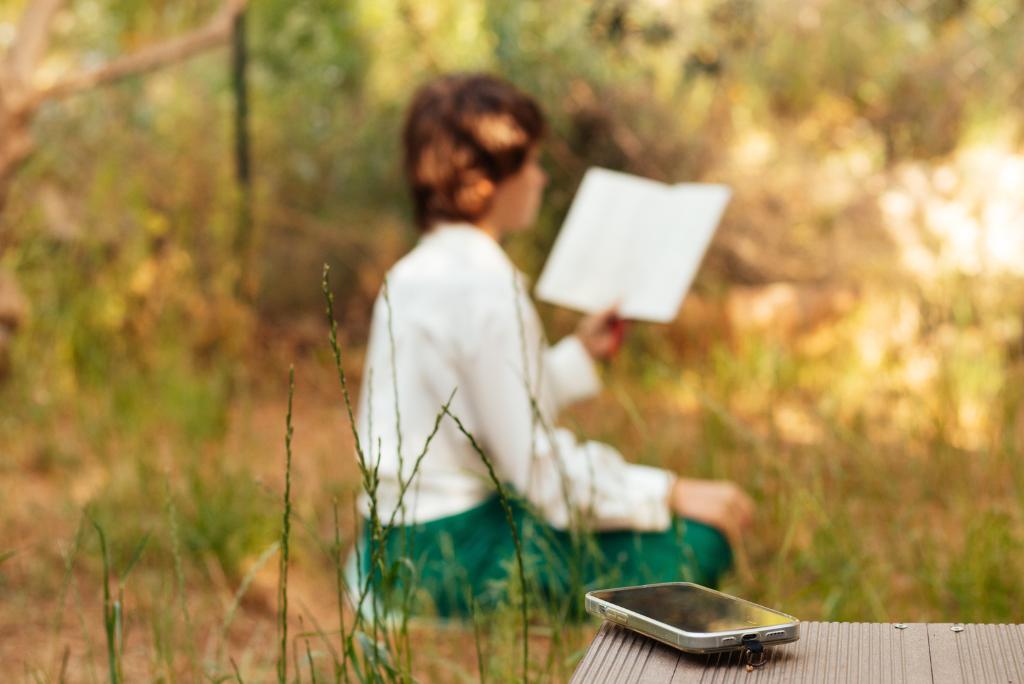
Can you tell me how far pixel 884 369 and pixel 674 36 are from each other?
1448 millimetres

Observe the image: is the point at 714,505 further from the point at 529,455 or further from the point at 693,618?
the point at 693,618

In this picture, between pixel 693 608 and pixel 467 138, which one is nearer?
pixel 693 608

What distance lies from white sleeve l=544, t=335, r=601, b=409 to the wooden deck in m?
1.71

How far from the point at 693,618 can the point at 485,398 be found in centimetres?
143

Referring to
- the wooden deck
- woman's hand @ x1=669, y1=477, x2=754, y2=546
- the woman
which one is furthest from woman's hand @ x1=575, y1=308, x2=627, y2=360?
the wooden deck

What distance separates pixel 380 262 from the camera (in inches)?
195

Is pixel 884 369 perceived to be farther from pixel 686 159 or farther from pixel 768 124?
pixel 768 124

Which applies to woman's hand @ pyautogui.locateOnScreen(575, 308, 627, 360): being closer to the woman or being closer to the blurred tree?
the woman

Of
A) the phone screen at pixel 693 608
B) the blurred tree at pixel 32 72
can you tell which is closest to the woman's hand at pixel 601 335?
the phone screen at pixel 693 608

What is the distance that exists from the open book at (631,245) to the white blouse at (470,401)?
17 centimetres

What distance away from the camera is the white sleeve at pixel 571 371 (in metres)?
2.50

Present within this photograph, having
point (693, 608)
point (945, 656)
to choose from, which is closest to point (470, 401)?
point (693, 608)

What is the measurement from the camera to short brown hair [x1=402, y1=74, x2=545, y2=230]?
7.97 ft

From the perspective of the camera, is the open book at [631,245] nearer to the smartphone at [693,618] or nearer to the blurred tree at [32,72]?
the smartphone at [693,618]
